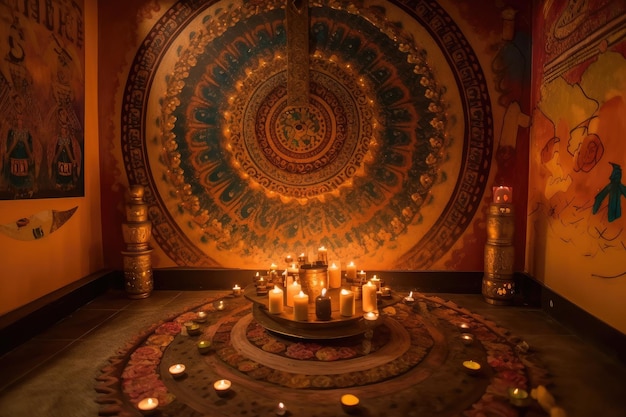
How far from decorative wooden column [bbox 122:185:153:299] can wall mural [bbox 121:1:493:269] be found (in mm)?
272

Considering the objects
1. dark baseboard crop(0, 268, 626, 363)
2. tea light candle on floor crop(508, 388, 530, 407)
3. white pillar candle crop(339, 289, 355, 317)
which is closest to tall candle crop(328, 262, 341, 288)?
white pillar candle crop(339, 289, 355, 317)

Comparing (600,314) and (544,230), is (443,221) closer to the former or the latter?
(544,230)

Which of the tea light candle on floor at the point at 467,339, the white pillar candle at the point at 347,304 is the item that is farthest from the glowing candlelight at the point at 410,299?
the white pillar candle at the point at 347,304

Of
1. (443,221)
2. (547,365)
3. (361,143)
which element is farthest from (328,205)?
(547,365)

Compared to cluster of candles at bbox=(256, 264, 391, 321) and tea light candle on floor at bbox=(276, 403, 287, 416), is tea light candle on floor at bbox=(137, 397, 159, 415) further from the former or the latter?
cluster of candles at bbox=(256, 264, 391, 321)

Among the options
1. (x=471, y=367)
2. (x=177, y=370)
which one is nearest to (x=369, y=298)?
(x=471, y=367)

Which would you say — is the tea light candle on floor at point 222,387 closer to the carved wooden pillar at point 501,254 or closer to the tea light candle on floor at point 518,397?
the tea light candle on floor at point 518,397

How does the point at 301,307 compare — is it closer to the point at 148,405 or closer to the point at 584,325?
the point at 148,405

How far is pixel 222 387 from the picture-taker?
2082 millimetres

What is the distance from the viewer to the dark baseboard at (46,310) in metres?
2.69

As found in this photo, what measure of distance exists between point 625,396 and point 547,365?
1.35ft

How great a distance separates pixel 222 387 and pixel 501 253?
9.22ft

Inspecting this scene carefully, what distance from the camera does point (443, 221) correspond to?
394 cm

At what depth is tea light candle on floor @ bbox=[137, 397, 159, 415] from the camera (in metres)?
1.88
